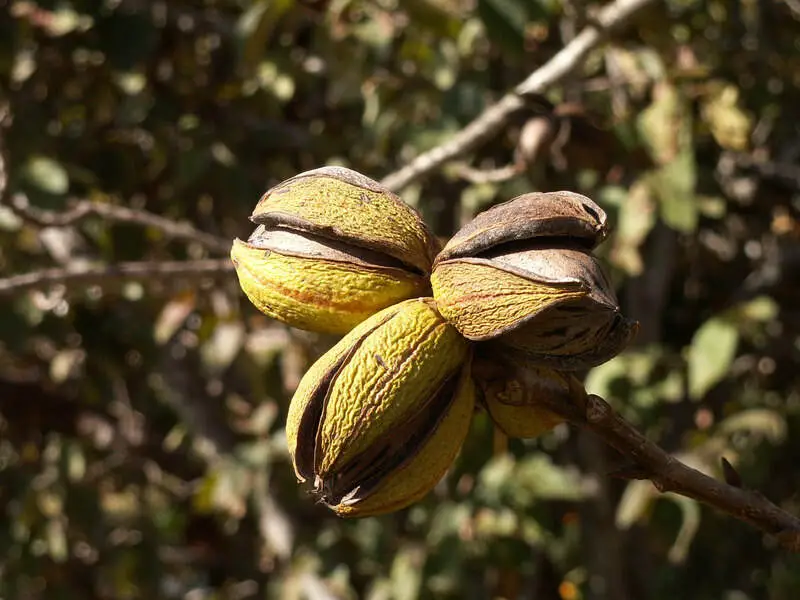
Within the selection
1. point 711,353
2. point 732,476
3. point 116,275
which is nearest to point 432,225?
point 711,353

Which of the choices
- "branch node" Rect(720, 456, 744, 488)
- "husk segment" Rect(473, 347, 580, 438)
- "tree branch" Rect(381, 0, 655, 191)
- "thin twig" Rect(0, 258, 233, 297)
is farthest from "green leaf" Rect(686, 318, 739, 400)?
"husk segment" Rect(473, 347, 580, 438)

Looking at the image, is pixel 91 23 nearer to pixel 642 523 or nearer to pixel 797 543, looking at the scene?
pixel 642 523

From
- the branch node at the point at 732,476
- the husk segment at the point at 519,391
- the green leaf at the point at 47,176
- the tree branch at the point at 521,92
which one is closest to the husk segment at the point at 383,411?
the husk segment at the point at 519,391

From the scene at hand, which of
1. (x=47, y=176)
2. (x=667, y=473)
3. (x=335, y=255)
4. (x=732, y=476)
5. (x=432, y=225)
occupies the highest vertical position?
(x=335, y=255)

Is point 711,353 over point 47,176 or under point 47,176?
under

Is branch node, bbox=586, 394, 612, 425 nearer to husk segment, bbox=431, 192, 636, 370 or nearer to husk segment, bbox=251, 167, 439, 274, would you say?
husk segment, bbox=431, 192, 636, 370

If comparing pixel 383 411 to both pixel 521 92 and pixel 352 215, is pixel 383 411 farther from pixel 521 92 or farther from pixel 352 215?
pixel 521 92

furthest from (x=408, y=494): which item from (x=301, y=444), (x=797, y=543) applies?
(x=797, y=543)
